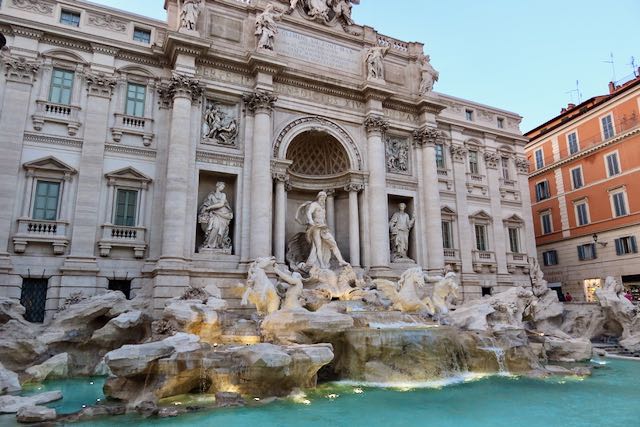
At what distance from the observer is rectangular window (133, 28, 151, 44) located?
649 inches

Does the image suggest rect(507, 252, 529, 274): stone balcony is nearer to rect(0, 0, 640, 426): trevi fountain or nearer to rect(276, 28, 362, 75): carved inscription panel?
rect(0, 0, 640, 426): trevi fountain

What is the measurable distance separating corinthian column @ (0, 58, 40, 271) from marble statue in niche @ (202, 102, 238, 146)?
222 inches

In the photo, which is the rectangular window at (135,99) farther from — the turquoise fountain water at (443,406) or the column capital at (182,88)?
the turquoise fountain water at (443,406)

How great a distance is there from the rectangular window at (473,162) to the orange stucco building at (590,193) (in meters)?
7.11

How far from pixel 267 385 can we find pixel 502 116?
2189cm

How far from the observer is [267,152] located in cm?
1656

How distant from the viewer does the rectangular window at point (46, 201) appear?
14076mm

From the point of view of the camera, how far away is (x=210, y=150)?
16.2 meters

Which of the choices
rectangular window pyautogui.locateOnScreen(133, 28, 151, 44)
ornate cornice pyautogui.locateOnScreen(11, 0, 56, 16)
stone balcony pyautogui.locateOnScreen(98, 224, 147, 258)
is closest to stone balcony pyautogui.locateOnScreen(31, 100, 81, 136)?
ornate cornice pyautogui.locateOnScreen(11, 0, 56, 16)

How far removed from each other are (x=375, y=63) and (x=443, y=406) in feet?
51.1

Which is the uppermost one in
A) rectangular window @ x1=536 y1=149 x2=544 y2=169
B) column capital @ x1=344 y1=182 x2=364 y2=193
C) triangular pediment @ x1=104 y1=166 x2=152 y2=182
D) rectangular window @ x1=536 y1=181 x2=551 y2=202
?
rectangular window @ x1=536 y1=149 x2=544 y2=169

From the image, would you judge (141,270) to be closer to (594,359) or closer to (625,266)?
(594,359)

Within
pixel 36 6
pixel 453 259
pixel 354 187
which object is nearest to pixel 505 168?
pixel 453 259

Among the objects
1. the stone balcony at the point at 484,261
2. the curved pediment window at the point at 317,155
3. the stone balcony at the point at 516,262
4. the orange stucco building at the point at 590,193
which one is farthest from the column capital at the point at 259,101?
the orange stucco building at the point at 590,193
